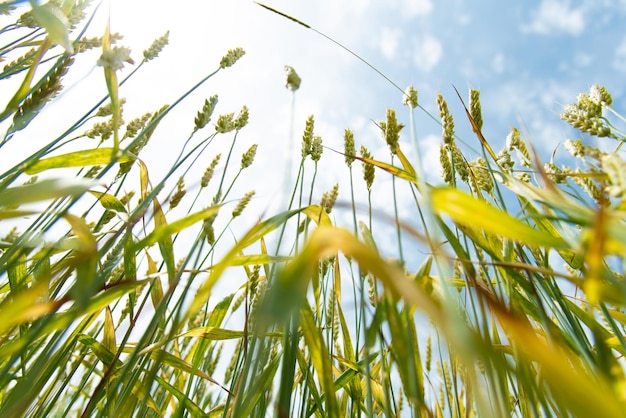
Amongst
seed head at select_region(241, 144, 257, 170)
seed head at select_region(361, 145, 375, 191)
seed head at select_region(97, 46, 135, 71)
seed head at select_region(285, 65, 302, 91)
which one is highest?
seed head at select_region(241, 144, 257, 170)

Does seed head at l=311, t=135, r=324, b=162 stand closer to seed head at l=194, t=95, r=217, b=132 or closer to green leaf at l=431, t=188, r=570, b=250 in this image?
seed head at l=194, t=95, r=217, b=132

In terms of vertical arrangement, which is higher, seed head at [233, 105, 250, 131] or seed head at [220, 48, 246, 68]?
seed head at [220, 48, 246, 68]

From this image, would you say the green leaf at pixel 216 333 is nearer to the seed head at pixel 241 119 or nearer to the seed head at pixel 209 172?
the seed head at pixel 209 172

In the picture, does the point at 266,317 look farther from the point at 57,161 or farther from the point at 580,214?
the point at 57,161

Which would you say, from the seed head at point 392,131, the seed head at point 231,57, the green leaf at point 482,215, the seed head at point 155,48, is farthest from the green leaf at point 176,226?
the seed head at point 155,48

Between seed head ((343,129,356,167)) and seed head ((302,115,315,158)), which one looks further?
seed head ((343,129,356,167))

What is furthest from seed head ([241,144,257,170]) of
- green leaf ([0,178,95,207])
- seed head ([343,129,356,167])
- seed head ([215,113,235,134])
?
green leaf ([0,178,95,207])

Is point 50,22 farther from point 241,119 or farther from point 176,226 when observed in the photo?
point 241,119

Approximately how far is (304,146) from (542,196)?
693 millimetres

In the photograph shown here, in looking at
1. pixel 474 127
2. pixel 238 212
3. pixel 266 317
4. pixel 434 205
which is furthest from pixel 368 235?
pixel 238 212

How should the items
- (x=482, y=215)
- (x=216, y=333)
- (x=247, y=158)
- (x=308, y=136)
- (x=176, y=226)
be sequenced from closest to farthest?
(x=482, y=215), (x=176, y=226), (x=216, y=333), (x=308, y=136), (x=247, y=158)

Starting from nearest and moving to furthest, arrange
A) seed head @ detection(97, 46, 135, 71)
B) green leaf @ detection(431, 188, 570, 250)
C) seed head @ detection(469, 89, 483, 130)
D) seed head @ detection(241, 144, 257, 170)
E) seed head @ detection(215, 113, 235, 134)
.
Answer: green leaf @ detection(431, 188, 570, 250) < seed head @ detection(97, 46, 135, 71) < seed head @ detection(469, 89, 483, 130) < seed head @ detection(215, 113, 235, 134) < seed head @ detection(241, 144, 257, 170)

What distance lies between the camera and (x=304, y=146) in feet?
3.57

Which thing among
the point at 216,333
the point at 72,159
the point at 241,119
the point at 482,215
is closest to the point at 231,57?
the point at 241,119
